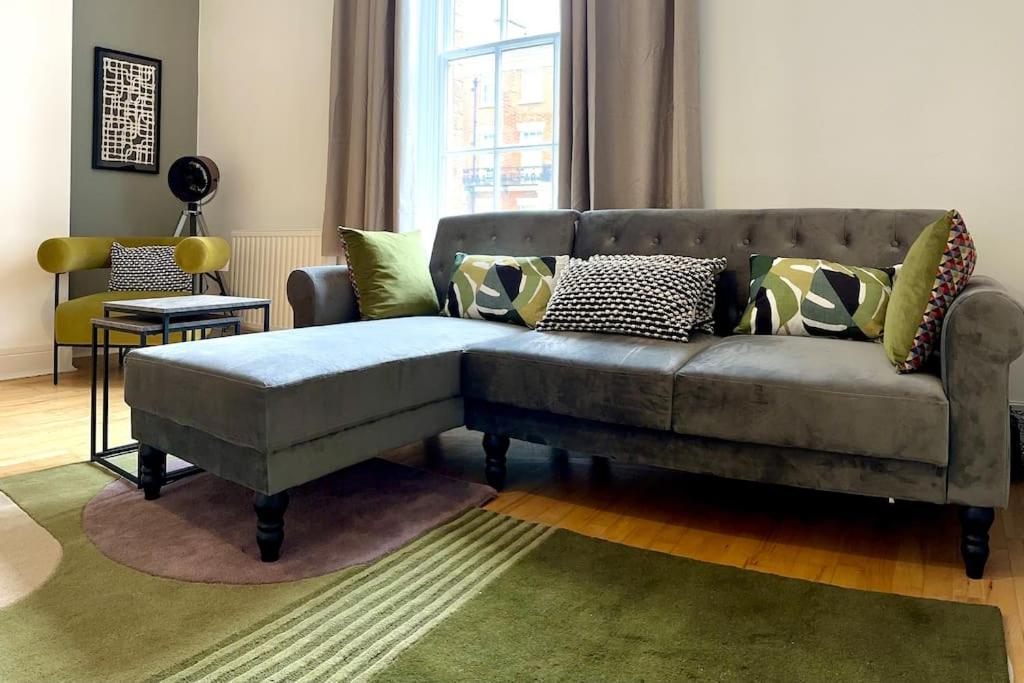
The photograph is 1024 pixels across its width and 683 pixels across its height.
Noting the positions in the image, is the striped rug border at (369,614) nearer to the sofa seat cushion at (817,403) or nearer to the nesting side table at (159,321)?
the sofa seat cushion at (817,403)

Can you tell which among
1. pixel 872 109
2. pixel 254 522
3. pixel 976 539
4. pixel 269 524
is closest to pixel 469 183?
pixel 872 109

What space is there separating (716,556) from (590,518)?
0.38 metres

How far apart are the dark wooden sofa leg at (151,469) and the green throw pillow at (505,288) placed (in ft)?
3.90

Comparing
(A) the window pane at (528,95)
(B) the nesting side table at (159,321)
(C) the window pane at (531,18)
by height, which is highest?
(C) the window pane at (531,18)

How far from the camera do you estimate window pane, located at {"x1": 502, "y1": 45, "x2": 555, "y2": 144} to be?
3693mm

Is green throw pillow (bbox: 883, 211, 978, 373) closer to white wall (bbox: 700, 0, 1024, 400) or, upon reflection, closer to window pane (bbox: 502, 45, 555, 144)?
white wall (bbox: 700, 0, 1024, 400)

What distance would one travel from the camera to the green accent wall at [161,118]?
439cm

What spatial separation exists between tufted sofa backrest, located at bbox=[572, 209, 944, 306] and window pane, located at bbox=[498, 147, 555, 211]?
85 cm

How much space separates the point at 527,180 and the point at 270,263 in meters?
1.78

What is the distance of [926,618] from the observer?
4.94 feet

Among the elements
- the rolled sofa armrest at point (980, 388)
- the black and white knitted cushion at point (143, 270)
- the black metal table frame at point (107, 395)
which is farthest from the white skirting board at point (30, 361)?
the rolled sofa armrest at point (980, 388)

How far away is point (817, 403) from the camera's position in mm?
1742

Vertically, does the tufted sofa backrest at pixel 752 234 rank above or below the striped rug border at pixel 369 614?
above

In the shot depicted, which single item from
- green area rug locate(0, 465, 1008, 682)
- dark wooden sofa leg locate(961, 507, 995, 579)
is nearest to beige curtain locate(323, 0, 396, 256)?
green area rug locate(0, 465, 1008, 682)
